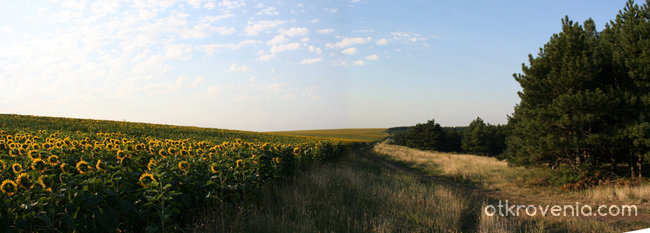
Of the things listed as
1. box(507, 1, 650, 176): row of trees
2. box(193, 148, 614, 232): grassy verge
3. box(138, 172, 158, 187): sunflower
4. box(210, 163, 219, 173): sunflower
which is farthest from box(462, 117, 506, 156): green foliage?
box(138, 172, 158, 187): sunflower

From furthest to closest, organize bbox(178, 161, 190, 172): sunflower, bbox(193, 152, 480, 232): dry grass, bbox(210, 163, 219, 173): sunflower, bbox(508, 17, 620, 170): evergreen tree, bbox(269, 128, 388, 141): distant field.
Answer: bbox(269, 128, 388, 141): distant field
bbox(508, 17, 620, 170): evergreen tree
bbox(193, 152, 480, 232): dry grass
bbox(210, 163, 219, 173): sunflower
bbox(178, 161, 190, 172): sunflower

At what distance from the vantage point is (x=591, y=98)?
11305 mm

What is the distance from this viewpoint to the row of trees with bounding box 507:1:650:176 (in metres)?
11.4

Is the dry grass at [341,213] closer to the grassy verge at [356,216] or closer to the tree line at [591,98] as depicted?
the grassy verge at [356,216]

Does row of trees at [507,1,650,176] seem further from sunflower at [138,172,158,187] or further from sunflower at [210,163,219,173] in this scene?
sunflower at [138,172,158,187]

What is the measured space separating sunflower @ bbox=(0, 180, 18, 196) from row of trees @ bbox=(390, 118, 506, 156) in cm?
4506

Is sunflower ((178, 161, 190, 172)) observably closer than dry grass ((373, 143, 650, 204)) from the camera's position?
Yes

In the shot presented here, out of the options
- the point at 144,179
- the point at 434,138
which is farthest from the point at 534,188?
the point at 434,138

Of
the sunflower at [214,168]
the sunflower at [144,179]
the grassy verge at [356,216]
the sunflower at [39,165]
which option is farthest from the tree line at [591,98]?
the sunflower at [39,165]

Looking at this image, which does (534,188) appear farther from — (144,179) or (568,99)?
(144,179)

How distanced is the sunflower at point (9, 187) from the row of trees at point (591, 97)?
1399 centimetres

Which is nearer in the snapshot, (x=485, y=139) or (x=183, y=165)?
(x=183, y=165)

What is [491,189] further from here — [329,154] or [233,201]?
[233,201]

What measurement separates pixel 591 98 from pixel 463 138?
4436 centimetres
